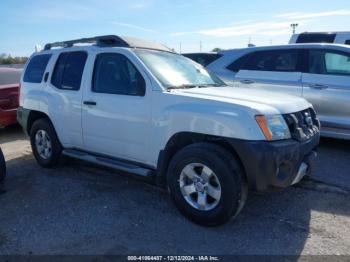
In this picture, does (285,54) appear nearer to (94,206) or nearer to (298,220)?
(298,220)

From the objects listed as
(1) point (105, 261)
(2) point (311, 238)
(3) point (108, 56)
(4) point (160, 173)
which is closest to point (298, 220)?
(2) point (311, 238)

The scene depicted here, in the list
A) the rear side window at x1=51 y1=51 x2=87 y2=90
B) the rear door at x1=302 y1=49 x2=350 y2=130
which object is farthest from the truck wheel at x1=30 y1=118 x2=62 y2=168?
the rear door at x1=302 y1=49 x2=350 y2=130

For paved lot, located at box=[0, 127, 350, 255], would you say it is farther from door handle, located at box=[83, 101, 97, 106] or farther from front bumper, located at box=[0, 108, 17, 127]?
front bumper, located at box=[0, 108, 17, 127]

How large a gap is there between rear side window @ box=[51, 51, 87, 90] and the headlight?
2.70m

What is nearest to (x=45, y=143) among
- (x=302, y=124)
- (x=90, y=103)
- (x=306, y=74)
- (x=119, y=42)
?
(x=90, y=103)

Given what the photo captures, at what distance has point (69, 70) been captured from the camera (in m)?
5.30

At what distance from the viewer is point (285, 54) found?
679 cm

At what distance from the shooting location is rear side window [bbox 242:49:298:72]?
6.68 meters

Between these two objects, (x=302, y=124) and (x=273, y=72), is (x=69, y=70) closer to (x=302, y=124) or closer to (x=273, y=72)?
(x=302, y=124)

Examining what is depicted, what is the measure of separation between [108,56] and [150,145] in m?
1.37

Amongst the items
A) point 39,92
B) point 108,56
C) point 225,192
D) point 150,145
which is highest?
point 108,56

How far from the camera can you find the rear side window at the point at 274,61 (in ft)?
21.9

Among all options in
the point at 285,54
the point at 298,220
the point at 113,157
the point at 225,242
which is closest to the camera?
the point at 225,242

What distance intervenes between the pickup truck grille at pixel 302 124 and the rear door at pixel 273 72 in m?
2.30
